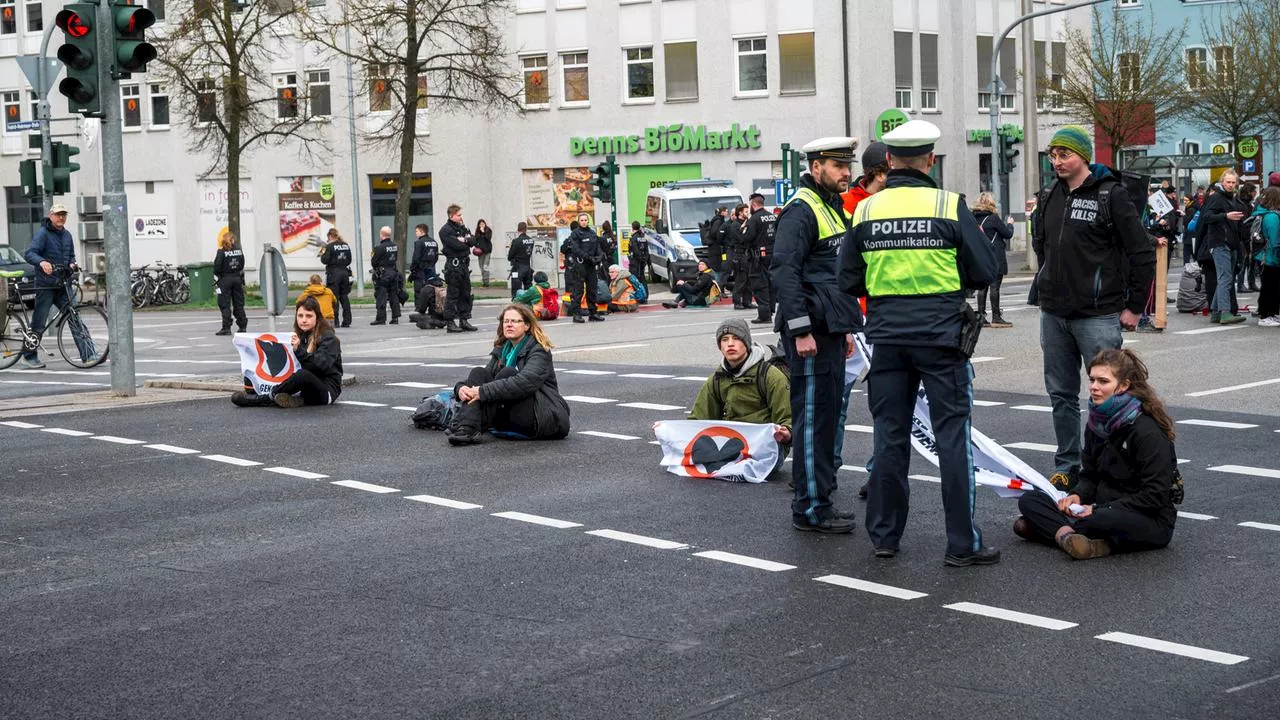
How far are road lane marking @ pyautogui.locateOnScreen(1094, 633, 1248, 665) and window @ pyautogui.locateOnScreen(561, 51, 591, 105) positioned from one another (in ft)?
146

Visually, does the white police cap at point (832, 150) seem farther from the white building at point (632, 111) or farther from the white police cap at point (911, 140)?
the white building at point (632, 111)

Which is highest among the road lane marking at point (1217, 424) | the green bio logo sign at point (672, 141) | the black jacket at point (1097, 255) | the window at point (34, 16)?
the window at point (34, 16)

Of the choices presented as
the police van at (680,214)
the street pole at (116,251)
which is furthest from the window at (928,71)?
the street pole at (116,251)

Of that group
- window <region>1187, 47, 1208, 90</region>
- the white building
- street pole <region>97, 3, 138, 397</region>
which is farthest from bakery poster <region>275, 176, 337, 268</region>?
street pole <region>97, 3, 138, 397</region>

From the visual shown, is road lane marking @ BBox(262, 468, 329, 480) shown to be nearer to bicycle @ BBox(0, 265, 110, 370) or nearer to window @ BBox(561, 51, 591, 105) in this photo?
bicycle @ BBox(0, 265, 110, 370)

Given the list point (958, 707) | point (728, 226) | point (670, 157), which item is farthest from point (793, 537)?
point (670, 157)

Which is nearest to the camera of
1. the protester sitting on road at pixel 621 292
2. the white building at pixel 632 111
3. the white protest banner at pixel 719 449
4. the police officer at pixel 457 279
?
the white protest banner at pixel 719 449

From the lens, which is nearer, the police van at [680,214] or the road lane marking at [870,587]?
the road lane marking at [870,587]

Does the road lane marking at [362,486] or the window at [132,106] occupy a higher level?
the window at [132,106]

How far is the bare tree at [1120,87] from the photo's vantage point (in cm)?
4869

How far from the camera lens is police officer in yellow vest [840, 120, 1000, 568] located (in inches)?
289

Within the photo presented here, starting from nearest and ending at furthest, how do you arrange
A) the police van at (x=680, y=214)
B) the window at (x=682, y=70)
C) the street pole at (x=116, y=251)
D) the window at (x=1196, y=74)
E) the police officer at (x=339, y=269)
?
the street pole at (x=116, y=251), the police officer at (x=339, y=269), the police van at (x=680, y=214), the window at (x=682, y=70), the window at (x=1196, y=74)

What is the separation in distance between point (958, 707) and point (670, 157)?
43774 millimetres

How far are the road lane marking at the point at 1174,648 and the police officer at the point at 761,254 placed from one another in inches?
742
